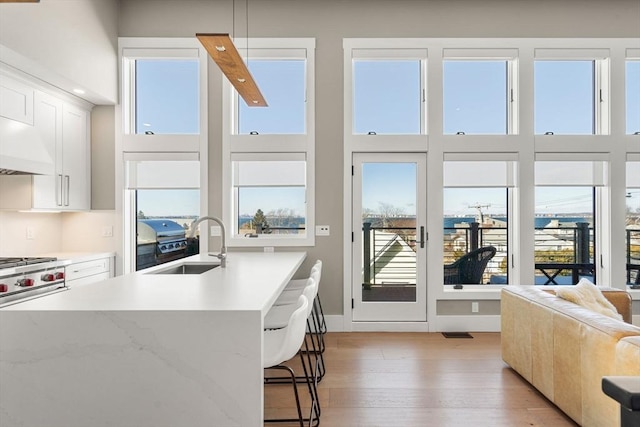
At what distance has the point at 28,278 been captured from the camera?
9.84 ft

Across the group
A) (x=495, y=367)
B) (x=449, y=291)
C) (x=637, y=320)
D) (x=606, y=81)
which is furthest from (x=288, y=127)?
(x=637, y=320)

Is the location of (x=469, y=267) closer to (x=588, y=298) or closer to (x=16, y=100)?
(x=588, y=298)

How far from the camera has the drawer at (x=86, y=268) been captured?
3538 mm

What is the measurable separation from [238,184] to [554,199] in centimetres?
362

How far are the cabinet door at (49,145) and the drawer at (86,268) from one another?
2.10ft

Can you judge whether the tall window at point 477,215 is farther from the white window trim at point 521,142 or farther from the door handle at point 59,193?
the door handle at point 59,193

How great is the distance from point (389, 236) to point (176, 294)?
117 inches

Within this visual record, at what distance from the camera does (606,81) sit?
4352 mm

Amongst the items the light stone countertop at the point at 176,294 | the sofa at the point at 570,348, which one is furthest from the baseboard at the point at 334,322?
the light stone countertop at the point at 176,294

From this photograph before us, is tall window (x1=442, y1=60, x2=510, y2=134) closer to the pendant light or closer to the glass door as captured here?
the glass door

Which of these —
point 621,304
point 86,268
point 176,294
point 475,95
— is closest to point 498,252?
point 621,304

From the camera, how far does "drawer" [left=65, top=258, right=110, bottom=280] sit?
11.6ft

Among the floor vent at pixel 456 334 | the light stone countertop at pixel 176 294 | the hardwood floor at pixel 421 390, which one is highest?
the light stone countertop at pixel 176 294

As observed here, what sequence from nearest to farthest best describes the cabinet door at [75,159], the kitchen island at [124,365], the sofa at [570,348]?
the kitchen island at [124,365] < the sofa at [570,348] < the cabinet door at [75,159]
